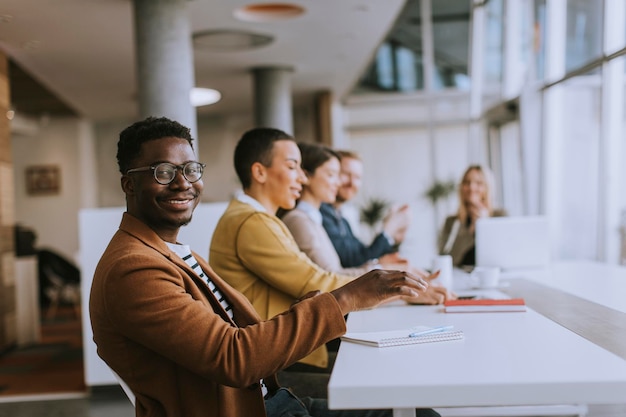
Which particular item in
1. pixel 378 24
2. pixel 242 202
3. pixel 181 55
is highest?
pixel 378 24

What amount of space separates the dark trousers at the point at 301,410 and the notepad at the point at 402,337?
191 mm

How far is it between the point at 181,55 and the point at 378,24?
2624mm

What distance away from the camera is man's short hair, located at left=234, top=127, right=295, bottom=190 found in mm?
2467

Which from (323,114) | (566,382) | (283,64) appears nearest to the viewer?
(566,382)

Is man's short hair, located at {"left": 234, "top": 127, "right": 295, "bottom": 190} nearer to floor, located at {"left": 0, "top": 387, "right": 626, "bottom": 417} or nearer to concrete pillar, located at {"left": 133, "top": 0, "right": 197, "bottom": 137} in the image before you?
floor, located at {"left": 0, "top": 387, "right": 626, "bottom": 417}

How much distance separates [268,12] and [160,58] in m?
1.69

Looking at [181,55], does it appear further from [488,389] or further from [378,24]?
[488,389]

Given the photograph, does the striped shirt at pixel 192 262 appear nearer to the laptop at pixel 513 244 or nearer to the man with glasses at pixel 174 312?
the man with glasses at pixel 174 312

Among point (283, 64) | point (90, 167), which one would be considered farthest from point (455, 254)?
point (90, 167)

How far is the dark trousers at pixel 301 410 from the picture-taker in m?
1.73

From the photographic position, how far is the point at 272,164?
8.10ft

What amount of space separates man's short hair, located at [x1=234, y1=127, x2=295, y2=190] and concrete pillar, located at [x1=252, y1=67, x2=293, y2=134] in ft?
23.4

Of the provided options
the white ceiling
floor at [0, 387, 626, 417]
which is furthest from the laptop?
the white ceiling

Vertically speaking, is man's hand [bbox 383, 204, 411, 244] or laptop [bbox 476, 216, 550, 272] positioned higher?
man's hand [bbox 383, 204, 411, 244]
